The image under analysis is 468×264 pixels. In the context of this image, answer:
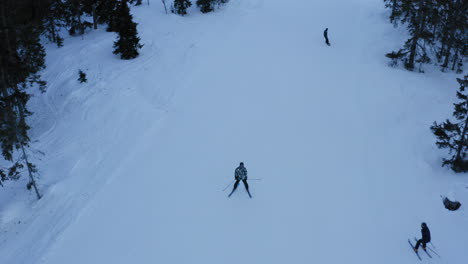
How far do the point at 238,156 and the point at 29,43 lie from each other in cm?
2007

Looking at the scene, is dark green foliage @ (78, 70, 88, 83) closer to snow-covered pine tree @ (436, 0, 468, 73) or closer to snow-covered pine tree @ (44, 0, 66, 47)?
snow-covered pine tree @ (44, 0, 66, 47)

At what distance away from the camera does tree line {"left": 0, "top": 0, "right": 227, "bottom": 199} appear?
59.7 feet

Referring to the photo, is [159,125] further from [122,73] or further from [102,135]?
[122,73]

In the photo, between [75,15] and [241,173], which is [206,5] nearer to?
[75,15]

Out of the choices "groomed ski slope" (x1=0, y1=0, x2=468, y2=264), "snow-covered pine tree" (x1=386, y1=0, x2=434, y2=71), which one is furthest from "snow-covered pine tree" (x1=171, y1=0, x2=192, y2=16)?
"snow-covered pine tree" (x1=386, y1=0, x2=434, y2=71)

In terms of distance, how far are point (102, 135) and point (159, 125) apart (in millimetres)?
3666

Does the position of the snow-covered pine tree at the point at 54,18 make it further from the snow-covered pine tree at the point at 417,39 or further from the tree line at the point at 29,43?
the snow-covered pine tree at the point at 417,39

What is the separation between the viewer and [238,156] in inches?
745

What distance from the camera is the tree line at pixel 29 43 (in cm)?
1819

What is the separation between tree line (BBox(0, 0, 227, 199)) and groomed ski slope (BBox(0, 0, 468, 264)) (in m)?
1.55

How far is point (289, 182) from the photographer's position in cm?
1716

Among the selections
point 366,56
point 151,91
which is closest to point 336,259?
point 151,91

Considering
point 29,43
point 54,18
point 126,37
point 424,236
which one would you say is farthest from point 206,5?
point 424,236

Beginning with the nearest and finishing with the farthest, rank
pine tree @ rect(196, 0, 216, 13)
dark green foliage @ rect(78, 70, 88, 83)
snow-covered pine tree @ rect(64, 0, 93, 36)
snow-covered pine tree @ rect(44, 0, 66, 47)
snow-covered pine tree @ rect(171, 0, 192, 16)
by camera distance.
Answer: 1. dark green foliage @ rect(78, 70, 88, 83)
2. snow-covered pine tree @ rect(44, 0, 66, 47)
3. snow-covered pine tree @ rect(64, 0, 93, 36)
4. snow-covered pine tree @ rect(171, 0, 192, 16)
5. pine tree @ rect(196, 0, 216, 13)
